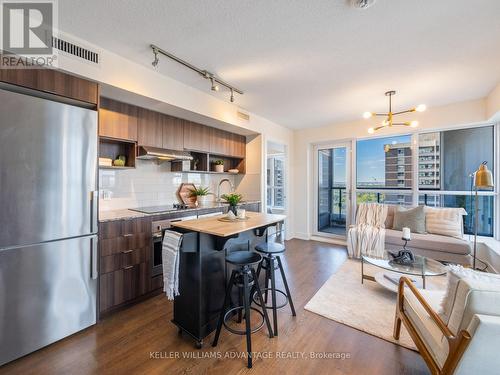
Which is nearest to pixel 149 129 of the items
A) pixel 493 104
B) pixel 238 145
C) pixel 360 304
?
pixel 238 145

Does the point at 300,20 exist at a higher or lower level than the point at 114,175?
higher

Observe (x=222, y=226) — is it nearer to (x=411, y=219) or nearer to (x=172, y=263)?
(x=172, y=263)

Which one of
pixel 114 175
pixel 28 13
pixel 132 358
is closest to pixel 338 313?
pixel 132 358

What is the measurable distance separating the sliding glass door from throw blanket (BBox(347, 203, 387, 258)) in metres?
0.70

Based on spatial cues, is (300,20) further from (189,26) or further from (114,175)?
(114,175)

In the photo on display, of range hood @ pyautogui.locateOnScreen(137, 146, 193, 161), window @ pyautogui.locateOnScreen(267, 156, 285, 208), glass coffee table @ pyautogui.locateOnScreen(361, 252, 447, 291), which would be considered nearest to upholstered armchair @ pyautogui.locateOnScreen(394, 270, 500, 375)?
glass coffee table @ pyautogui.locateOnScreen(361, 252, 447, 291)

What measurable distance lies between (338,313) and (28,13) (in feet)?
12.6

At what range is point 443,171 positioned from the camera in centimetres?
412

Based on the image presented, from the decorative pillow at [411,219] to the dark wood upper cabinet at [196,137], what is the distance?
3525 millimetres

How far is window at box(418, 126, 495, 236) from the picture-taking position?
3805 mm

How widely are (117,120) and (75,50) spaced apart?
791mm

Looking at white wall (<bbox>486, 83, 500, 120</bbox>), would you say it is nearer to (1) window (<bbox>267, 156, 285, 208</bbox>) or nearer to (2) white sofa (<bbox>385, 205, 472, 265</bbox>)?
(2) white sofa (<bbox>385, 205, 472, 265</bbox>)

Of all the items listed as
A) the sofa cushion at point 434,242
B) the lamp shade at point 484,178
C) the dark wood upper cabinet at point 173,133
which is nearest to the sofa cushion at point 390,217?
the sofa cushion at point 434,242

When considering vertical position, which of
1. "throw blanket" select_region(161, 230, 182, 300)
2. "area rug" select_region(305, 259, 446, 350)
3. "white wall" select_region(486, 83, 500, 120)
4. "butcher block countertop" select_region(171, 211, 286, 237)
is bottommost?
"area rug" select_region(305, 259, 446, 350)
